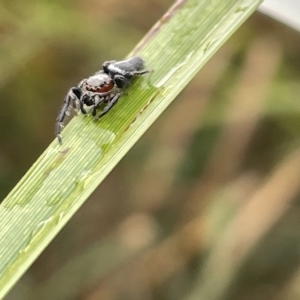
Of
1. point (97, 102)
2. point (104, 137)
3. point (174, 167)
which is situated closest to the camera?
point (104, 137)

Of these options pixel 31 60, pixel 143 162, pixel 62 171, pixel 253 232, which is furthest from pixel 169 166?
pixel 62 171

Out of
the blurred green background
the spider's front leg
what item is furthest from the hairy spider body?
the blurred green background

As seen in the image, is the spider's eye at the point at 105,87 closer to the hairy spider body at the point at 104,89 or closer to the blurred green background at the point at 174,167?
the hairy spider body at the point at 104,89

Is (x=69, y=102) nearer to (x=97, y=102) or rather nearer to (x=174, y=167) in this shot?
(x=97, y=102)

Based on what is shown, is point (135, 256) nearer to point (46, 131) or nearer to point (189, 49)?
point (46, 131)

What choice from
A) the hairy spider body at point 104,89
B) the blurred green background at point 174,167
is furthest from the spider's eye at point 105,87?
the blurred green background at point 174,167

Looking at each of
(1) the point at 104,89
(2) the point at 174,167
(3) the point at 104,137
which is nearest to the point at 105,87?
(1) the point at 104,89
